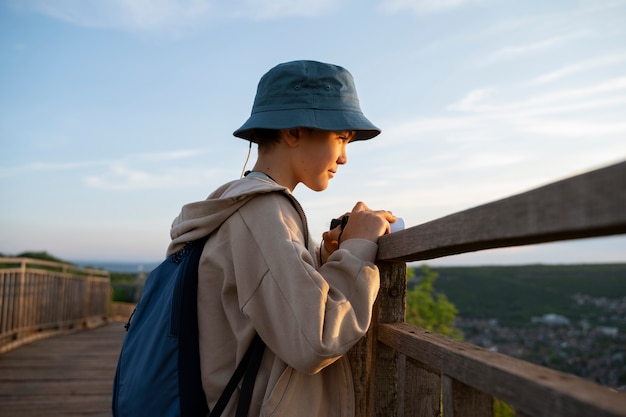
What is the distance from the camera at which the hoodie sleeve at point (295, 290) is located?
4.38 ft

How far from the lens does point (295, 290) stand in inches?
53.1

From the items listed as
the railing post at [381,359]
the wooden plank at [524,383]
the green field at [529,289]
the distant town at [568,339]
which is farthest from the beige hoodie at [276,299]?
the green field at [529,289]

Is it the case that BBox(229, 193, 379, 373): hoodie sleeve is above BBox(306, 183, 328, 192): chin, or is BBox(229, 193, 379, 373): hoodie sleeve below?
below


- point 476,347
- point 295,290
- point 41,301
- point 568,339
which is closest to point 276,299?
point 295,290

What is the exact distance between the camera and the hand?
164 cm

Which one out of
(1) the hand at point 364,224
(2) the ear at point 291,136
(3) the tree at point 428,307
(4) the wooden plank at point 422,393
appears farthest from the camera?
(3) the tree at point 428,307

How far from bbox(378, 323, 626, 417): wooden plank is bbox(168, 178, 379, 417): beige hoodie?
237mm

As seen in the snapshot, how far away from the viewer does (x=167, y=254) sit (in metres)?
1.78

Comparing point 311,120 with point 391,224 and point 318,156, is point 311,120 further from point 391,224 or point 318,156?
point 391,224

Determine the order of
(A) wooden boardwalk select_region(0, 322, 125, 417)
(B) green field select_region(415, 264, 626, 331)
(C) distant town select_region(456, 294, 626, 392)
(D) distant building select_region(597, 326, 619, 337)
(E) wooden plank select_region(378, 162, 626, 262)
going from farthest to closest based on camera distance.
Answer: (B) green field select_region(415, 264, 626, 331) → (D) distant building select_region(597, 326, 619, 337) → (C) distant town select_region(456, 294, 626, 392) → (A) wooden boardwalk select_region(0, 322, 125, 417) → (E) wooden plank select_region(378, 162, 626, 262)

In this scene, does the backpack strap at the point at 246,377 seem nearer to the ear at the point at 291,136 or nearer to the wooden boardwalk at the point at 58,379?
the ear at the point at 291,136

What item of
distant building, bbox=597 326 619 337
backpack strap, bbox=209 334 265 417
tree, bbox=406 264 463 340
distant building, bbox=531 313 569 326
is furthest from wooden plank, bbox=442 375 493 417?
distant building, bbox=531 313 569 326

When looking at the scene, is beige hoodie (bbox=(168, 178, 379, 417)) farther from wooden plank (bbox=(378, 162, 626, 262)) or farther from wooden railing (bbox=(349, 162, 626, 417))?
wooden plank (bbox=(378, 162, 626, 262))

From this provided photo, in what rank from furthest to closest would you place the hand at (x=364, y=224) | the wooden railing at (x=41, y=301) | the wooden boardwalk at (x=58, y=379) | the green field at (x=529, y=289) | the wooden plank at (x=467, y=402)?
1. the green field at (x=529, y=289)
2. the wooden railing at (x=41, y=301)
3. the wooden boardwalk at (x=58, y=379)
4. the hand at (x=364, y=224)
5. the wooden plank at (x=467, y=402)
